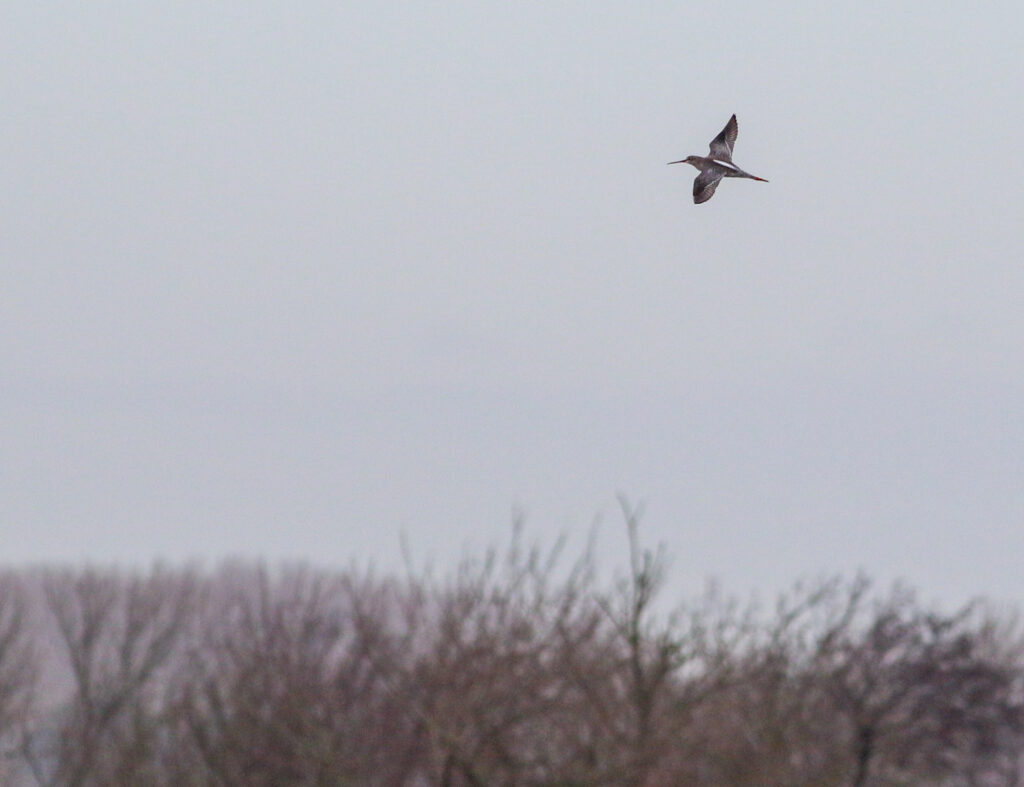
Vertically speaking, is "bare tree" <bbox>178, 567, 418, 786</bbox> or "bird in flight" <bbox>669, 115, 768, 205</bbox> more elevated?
"bird in flight" <bbox>669, 115, 768, 205</bbox>

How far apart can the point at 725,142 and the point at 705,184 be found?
156 centimetres

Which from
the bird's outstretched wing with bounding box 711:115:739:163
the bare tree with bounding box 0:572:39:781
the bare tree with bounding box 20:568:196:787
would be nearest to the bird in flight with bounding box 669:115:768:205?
the bird's outstretched wing with bounding box 711:115:739:163

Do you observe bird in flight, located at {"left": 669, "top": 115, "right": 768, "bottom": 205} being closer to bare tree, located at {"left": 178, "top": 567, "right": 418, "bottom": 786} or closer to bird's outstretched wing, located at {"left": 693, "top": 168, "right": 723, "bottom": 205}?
bird's outstretched wing, located at {"left": 693, "top": 168, "right": 723, "bottom": 205}

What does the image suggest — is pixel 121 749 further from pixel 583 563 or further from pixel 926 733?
pixel 926 733

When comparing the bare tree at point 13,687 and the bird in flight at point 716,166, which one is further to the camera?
the bare tree at point 13,687

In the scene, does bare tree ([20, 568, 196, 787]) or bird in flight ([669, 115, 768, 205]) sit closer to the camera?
bird in flight ([669, 115, 768, 205])

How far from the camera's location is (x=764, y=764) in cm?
2069

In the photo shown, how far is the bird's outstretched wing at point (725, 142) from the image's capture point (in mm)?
16062

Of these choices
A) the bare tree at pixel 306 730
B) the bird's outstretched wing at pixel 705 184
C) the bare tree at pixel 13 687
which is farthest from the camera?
the bare tree at pixel 13 687

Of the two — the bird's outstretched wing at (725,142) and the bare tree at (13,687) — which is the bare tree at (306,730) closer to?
the bare tree at (13,687)

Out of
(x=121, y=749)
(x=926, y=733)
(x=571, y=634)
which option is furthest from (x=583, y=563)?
(x=926, y=733)

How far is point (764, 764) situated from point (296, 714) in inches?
217

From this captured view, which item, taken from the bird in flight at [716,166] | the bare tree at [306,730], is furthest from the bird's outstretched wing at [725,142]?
the bare tree at [306,730]

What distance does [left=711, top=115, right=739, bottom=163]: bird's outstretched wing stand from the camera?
16.1m
